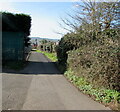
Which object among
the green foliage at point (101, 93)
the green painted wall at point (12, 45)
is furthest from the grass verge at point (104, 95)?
the green painted wall at point (12, 45)

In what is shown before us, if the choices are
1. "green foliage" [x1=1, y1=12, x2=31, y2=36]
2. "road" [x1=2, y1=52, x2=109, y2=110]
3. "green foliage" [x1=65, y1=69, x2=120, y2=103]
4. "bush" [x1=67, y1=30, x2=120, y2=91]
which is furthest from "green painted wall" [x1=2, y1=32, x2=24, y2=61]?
"green foliage" [x1=65, y1=69, x2=120, y2=103]

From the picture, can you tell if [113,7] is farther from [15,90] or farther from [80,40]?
[15,90]

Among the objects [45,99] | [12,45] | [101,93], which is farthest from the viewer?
[12,45]

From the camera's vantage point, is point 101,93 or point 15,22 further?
point 15,22

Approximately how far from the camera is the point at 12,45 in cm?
1080

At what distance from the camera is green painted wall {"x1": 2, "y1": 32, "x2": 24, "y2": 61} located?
10.6 metres

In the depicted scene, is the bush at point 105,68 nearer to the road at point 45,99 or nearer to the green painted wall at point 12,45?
the road at point 45,99

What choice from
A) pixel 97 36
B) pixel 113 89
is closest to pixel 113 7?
pixel 97 36

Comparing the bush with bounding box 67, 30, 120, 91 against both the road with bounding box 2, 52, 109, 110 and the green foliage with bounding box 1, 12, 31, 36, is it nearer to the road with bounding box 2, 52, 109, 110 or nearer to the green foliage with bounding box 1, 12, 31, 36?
the road with bounding box 2, 52, 109, 110

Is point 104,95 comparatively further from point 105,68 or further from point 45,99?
point 45,99

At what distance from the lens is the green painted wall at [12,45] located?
10578mm

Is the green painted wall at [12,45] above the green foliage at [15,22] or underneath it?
underneath

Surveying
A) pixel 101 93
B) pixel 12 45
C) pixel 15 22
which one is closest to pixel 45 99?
pixel 101 93

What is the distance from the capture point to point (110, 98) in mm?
3998
